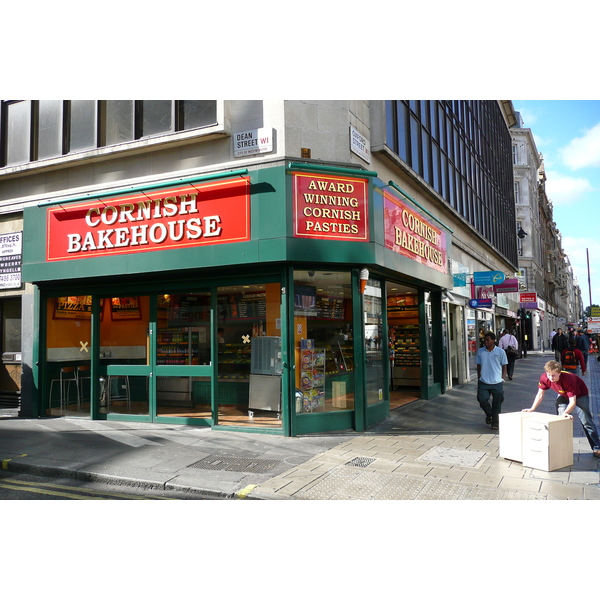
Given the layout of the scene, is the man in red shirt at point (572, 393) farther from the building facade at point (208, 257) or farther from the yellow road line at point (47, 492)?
the yellow road line at point (47, 492)

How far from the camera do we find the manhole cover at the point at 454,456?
686cm

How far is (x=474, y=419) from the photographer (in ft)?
33.7

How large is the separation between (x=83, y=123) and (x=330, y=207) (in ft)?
20.3

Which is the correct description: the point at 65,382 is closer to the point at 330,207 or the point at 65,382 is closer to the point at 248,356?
the point at 248,356

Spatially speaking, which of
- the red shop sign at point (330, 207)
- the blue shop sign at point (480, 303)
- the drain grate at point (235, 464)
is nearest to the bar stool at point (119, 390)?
the drain grate at point (235, 464)

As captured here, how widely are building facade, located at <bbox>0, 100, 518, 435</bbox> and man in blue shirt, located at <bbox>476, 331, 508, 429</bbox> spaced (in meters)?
1.87

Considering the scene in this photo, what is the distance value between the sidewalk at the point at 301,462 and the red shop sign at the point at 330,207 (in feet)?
11.6

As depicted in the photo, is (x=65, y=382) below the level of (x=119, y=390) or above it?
above

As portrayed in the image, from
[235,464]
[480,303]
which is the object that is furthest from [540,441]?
[480,303]

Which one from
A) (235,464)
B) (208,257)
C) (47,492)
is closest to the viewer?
(47,492)

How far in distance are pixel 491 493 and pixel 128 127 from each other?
944 centimetres

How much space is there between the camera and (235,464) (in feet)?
22.5

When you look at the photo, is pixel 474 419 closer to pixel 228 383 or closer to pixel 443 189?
pixel 228 383

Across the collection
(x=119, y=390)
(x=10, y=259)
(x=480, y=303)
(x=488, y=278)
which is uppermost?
(x=488, y=278)
